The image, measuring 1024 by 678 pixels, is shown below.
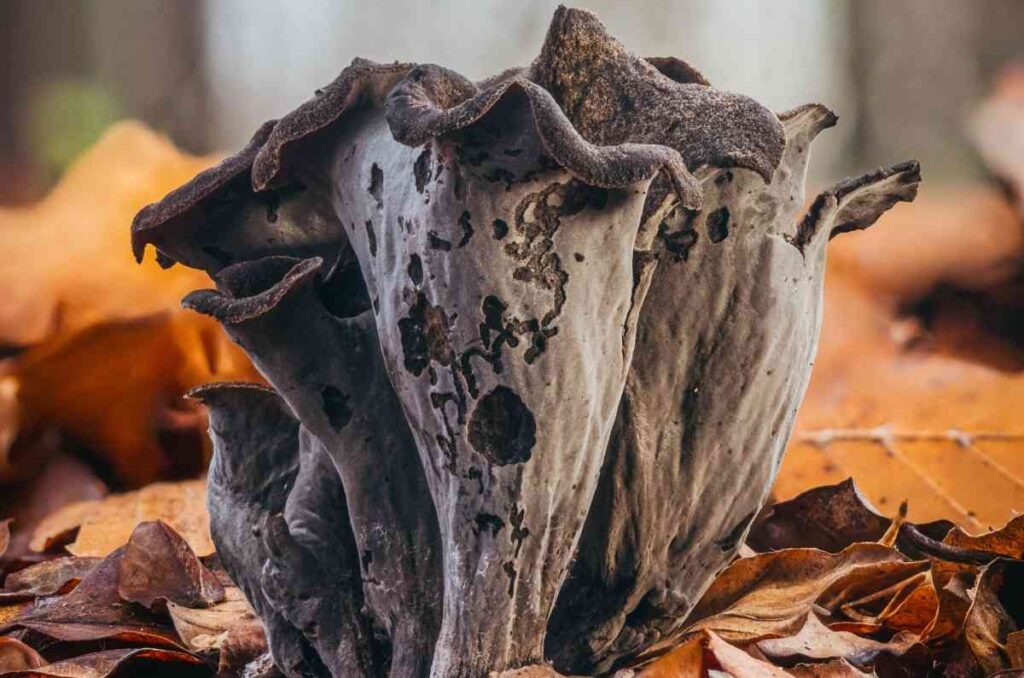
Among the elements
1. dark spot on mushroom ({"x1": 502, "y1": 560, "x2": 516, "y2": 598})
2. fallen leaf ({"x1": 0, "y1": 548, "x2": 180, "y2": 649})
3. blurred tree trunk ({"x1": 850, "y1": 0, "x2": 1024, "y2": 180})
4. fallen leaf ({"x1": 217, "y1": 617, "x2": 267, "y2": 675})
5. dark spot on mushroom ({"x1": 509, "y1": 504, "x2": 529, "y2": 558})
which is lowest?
fallen leaf ({"x1": 217, "y1": 617, "x2": 267, "y2": 675})

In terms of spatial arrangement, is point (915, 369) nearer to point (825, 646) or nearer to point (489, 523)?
point (825, 646)

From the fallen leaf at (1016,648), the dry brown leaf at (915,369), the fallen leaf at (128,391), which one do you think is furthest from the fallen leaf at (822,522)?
the fallen leaf at (128,391)

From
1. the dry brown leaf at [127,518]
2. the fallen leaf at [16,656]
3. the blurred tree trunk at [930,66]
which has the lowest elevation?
the dry brown leaf at [127,518]

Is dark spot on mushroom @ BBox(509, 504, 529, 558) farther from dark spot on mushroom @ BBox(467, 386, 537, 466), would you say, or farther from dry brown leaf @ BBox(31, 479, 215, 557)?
dry brown leaf @ BBox(31, 479, 215, 557)

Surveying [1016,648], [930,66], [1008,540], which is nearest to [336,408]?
[1016,648]

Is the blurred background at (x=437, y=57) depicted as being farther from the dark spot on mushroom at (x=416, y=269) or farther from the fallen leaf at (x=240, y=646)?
the dark spot on mushroom at (x=416, y=269)

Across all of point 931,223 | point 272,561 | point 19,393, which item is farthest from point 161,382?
point 931,223

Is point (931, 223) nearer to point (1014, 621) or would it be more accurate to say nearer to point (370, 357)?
point (1014, 621)

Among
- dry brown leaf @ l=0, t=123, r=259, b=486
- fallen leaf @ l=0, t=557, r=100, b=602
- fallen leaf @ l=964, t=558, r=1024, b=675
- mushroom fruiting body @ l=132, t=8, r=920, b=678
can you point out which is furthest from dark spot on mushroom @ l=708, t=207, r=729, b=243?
dry brown leaf @ l=0, t=123, r=259, b=486
